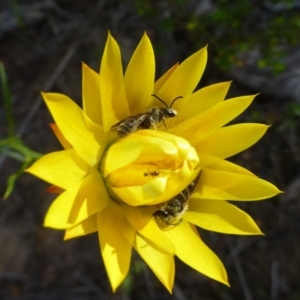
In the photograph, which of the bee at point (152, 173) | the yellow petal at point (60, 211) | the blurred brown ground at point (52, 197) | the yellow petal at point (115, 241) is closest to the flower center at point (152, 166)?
the bee at point (152, 173)

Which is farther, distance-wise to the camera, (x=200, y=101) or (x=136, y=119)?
(x=200, y=101)

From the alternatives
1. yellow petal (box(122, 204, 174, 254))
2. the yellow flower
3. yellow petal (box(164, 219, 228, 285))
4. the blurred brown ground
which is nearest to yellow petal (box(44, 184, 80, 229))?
the yellow flower

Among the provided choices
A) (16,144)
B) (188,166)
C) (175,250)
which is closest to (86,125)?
(188,166)

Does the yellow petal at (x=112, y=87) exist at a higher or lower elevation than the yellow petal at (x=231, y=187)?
higher

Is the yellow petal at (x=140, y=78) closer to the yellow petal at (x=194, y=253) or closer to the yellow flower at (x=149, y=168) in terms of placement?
the yellow flower at (x=149, y=168)

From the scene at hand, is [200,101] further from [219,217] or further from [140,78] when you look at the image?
[219,217]

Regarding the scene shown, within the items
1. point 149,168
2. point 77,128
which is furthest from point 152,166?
point 77,128

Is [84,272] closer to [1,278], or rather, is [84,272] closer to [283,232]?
[1,278]
